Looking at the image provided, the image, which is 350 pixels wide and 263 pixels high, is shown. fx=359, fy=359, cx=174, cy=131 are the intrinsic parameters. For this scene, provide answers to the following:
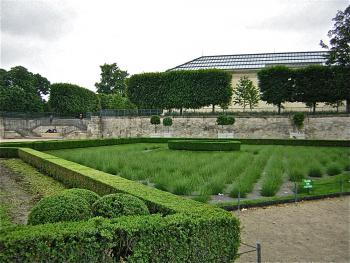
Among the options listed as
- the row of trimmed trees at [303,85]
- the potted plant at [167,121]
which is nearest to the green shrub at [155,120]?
the potted plant at [167,121]

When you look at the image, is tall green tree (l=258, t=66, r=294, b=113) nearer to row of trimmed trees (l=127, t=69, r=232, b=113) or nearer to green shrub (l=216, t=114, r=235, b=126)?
row of trimmed trees (l=127, t=69, r=232, b=113)

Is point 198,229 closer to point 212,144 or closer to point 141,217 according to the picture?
point 141,217

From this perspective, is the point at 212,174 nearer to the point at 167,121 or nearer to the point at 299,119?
the point at 299,119

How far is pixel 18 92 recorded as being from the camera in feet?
199

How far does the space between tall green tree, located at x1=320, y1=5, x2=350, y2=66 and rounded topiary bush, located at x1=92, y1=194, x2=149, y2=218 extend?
3159 cm

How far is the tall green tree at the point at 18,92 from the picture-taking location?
195 feet

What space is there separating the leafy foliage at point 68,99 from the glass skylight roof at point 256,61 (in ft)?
56.6

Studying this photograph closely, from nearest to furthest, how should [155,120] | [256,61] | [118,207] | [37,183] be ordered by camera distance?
[118,207] < [37,183] < [155,120] < [256,61]

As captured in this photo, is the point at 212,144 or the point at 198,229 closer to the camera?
the point at 198,229

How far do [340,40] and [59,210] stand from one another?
36634 mm

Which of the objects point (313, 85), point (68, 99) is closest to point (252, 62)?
point (313, 85)

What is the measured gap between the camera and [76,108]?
6209 cm

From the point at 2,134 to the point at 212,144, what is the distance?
31292mm

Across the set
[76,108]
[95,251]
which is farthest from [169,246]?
[76,108]
